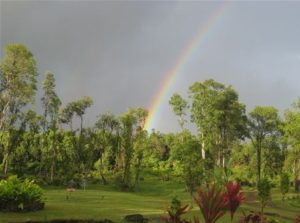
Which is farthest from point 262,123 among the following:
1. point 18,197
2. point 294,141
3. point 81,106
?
point 18,197

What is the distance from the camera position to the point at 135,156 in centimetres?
5703

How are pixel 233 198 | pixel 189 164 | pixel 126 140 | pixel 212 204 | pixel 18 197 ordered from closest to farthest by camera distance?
1. pixel 212 204
2. pixel 233 198
3. pixel 18 197
4. pixel 189 164
5. pixel 126 140

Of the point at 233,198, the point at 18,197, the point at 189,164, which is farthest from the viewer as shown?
the point at 189,164

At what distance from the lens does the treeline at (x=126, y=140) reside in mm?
56094

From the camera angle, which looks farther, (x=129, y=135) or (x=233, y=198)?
(x=129, y=135)

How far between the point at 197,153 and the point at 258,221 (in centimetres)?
3455

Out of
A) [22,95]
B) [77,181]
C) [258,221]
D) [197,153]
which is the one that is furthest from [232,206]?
[77,181]

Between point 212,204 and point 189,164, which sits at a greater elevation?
point 189,164

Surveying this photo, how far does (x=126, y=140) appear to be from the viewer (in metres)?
57.1

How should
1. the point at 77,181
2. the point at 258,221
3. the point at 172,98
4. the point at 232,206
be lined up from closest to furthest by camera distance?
the point at 232,206 < the point at 258,221 < the point at 77,181 < the point at 172,98

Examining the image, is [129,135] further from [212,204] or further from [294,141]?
[212,204]

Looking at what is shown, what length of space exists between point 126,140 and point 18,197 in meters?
34.5

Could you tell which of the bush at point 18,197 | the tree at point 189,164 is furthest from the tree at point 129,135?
the bush at point 18,197

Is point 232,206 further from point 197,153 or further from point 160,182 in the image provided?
point 160,182
